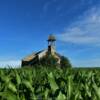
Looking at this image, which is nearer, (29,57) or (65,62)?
(65,62)

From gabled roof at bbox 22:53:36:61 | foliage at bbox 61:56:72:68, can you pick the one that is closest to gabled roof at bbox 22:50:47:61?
gabled roof at bbox 22:53:36:61

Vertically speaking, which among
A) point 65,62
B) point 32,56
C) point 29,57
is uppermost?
point 32,56

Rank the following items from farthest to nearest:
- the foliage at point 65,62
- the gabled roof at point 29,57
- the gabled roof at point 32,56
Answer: the gabled roof at point 29,57 < the gabled roof at point 32,56 < the foliage at point 65,62

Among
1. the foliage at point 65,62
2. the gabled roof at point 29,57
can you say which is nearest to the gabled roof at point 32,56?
the gabled roof at point 29,57

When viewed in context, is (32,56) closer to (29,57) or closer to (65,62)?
(29,57)

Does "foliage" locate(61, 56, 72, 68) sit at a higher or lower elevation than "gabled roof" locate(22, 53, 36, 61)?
lower

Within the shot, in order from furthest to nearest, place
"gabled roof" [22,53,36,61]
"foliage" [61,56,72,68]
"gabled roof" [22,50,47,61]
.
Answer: "gabled roof" [22,53,36,61] → "gabled roof" [22,50,47,61] → "foliage" [61,56,72,68]

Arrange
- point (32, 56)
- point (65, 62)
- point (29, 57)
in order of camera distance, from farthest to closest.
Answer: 1. point (32, 56)
2. point (29, 57)
3. point (65, 62)

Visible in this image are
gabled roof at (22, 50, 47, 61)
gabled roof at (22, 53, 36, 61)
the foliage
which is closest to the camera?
the foliage

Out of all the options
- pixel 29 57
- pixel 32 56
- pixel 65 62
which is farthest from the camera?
pixel 32 56

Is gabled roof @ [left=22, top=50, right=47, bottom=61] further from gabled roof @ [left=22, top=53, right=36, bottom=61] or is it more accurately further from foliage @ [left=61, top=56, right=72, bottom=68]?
foliage @ [left=61, top=56, right=72, bottom=68]

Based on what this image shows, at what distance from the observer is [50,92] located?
10.3 feet

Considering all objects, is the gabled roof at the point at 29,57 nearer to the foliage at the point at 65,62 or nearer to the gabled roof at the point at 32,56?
the gabled roof at the point at 32,56

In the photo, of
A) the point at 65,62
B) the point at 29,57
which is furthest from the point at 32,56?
the point at 65,62
